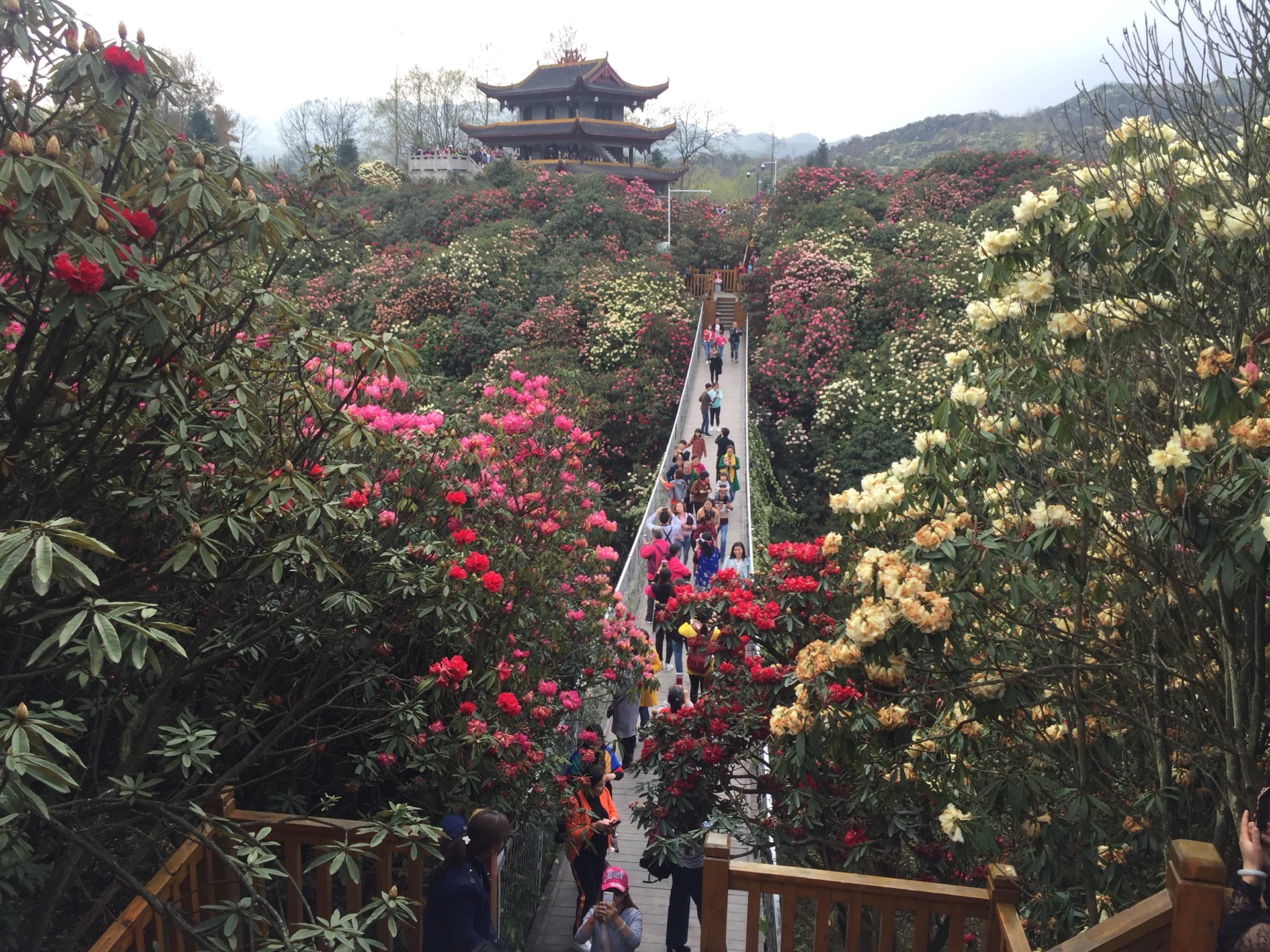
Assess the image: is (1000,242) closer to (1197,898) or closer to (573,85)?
(1197,898)

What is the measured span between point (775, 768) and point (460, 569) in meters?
1.82

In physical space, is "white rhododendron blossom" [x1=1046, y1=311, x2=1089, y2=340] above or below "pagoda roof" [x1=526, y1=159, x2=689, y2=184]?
below

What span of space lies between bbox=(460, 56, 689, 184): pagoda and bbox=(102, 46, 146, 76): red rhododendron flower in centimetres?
3450

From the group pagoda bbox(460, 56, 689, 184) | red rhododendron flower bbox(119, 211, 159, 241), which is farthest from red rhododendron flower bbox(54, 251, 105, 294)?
pagoda bbox(460, 56, 689, 184)

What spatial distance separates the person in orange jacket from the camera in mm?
5320

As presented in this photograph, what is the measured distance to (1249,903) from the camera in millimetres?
2090

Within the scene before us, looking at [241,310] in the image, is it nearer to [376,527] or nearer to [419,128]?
[376,527]

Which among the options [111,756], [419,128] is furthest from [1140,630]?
[419,128]

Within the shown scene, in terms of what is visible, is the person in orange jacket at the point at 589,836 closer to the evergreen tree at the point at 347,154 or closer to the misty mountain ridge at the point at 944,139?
the evergreen tree at the point at 347,154

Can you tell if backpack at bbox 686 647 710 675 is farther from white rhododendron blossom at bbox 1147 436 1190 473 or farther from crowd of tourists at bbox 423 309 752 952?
white rhododendron blossom at bbox 1147 436 1190 473

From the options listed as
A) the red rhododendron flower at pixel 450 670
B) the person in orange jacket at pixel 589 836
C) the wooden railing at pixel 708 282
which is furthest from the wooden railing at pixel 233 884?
the wooden railing at pixel 708 282

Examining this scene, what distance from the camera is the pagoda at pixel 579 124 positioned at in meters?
36.8

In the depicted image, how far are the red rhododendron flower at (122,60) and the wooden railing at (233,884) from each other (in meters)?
2.62

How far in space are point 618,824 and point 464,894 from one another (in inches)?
146
